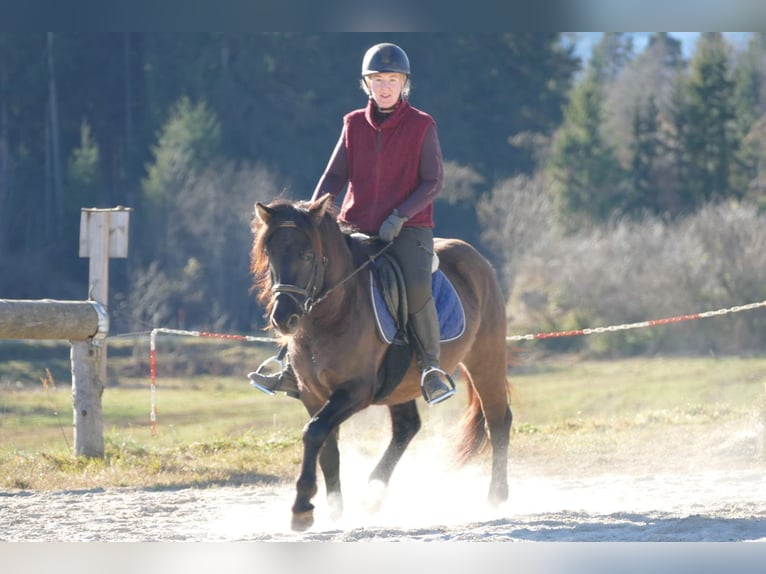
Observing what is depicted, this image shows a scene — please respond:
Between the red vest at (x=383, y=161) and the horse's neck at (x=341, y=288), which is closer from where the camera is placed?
the horse's neck at (x=341, y=288)

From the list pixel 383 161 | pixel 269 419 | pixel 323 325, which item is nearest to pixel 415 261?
pixel 383 161

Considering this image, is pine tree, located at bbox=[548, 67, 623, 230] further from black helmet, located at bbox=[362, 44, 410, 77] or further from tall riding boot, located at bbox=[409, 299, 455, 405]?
black helmet, located at bbox=[362, 44, 410, 77]

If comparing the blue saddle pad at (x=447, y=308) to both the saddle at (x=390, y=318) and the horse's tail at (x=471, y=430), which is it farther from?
the horse's tail at (x=471, y=430)

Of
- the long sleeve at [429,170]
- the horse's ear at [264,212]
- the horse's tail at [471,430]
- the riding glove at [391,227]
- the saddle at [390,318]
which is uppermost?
the long sleeve at [429,170]

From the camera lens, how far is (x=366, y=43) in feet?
153

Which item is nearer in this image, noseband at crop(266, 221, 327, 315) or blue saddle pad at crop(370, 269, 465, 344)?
noseband at crop(266, 221, 327, 315)

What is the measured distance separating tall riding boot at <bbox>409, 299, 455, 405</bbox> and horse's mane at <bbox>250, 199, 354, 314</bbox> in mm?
674

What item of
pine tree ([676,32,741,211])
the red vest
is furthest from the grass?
pine tree ([676,32,741,211])

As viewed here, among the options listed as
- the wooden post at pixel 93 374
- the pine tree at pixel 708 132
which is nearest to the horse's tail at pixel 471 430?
the wooden post at pixel 93 374

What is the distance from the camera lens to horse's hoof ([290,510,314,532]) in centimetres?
752

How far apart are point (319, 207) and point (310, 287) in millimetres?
474

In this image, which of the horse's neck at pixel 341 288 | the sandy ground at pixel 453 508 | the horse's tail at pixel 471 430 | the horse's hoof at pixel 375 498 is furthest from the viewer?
the horse's tail at pixel 471 430

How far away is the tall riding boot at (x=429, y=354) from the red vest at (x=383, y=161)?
0.59m

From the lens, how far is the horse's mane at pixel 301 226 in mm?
7398
